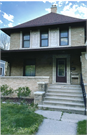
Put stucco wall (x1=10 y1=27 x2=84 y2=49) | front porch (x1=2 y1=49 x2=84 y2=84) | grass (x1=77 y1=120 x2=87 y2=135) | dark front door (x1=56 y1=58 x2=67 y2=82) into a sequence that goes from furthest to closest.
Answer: stucco wall (x1=10 y1=27 x2=84 y2=49), dark front door (x1=56 y1=58 x2=67 y2=82), front porch (x1=2 y1=49 x2=84 y2=84), grass (x1=77 y1=120 x2=87 y2=135)

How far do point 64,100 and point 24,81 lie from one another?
3107 mm

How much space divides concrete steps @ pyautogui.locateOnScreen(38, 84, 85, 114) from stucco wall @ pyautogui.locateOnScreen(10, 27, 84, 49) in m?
4.08

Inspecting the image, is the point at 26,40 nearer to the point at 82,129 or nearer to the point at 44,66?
the point at 44,66

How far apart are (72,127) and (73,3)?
816 centimetres

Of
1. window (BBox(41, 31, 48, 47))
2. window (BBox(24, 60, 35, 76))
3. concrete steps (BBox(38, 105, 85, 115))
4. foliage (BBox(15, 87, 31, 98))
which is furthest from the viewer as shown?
window (BBox(41, 31, 48, 47))

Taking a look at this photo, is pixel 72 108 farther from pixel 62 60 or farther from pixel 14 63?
pixel 14 63

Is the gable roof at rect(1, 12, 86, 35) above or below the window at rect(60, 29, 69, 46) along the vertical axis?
above

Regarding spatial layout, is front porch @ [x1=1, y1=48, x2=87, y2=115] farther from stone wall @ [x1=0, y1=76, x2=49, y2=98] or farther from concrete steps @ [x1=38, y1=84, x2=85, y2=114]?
concrete steps @ [x1=38, y1=84, x2=85, y2=114]

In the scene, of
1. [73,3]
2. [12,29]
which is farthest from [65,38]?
[12,29]

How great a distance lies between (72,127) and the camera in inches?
125

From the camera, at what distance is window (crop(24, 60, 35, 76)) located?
920 cm

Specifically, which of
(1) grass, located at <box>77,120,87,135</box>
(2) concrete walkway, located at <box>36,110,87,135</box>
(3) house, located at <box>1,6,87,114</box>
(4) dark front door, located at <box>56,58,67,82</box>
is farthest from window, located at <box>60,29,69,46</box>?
(1) grass, located at <box>77,120,87,135</box>

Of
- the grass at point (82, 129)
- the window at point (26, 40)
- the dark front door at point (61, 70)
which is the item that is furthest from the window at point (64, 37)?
the grass at point (82, 129)

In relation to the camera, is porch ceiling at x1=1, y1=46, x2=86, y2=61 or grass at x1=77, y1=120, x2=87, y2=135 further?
porch ceiling at x1=1, y1=46, x2=86, y2=61
